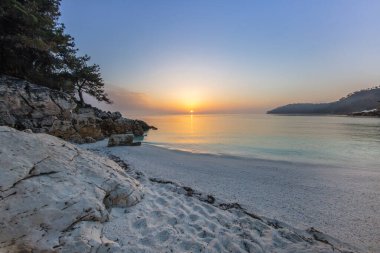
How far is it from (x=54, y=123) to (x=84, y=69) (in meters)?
17.9

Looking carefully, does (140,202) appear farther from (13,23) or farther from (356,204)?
(13,23)

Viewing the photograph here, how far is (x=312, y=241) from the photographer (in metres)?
4.28

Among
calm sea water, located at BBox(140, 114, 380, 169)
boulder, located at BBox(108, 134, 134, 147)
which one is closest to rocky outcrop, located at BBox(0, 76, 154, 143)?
boulder, located at BBox(108, 134, 134, 147)

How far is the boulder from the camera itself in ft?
51.4

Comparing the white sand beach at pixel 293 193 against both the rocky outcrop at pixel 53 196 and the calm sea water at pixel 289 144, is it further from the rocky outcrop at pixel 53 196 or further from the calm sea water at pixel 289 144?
the calm sea water at pixel 289 144

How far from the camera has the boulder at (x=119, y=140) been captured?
617 inches

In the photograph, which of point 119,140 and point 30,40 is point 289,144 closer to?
point 119,140

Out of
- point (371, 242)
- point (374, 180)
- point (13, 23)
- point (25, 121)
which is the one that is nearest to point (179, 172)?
point (371, 242)

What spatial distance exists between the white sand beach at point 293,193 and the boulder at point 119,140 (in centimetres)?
570

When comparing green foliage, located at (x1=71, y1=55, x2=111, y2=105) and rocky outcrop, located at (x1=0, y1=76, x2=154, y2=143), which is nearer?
rocky outcrop, located at (x1=0, y1=76, x2=154, y2=143)

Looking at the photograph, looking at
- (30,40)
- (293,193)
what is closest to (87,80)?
(30,40)

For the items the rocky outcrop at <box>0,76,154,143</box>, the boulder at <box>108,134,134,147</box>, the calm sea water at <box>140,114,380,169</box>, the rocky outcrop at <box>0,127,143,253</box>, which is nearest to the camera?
the rocky outcrop at <box>0,127,143,253</box>

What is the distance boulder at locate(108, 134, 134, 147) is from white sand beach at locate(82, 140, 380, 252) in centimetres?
570

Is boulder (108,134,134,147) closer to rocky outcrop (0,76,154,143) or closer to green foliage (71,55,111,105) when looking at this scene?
rocky outcrop (0,76,154,143)
